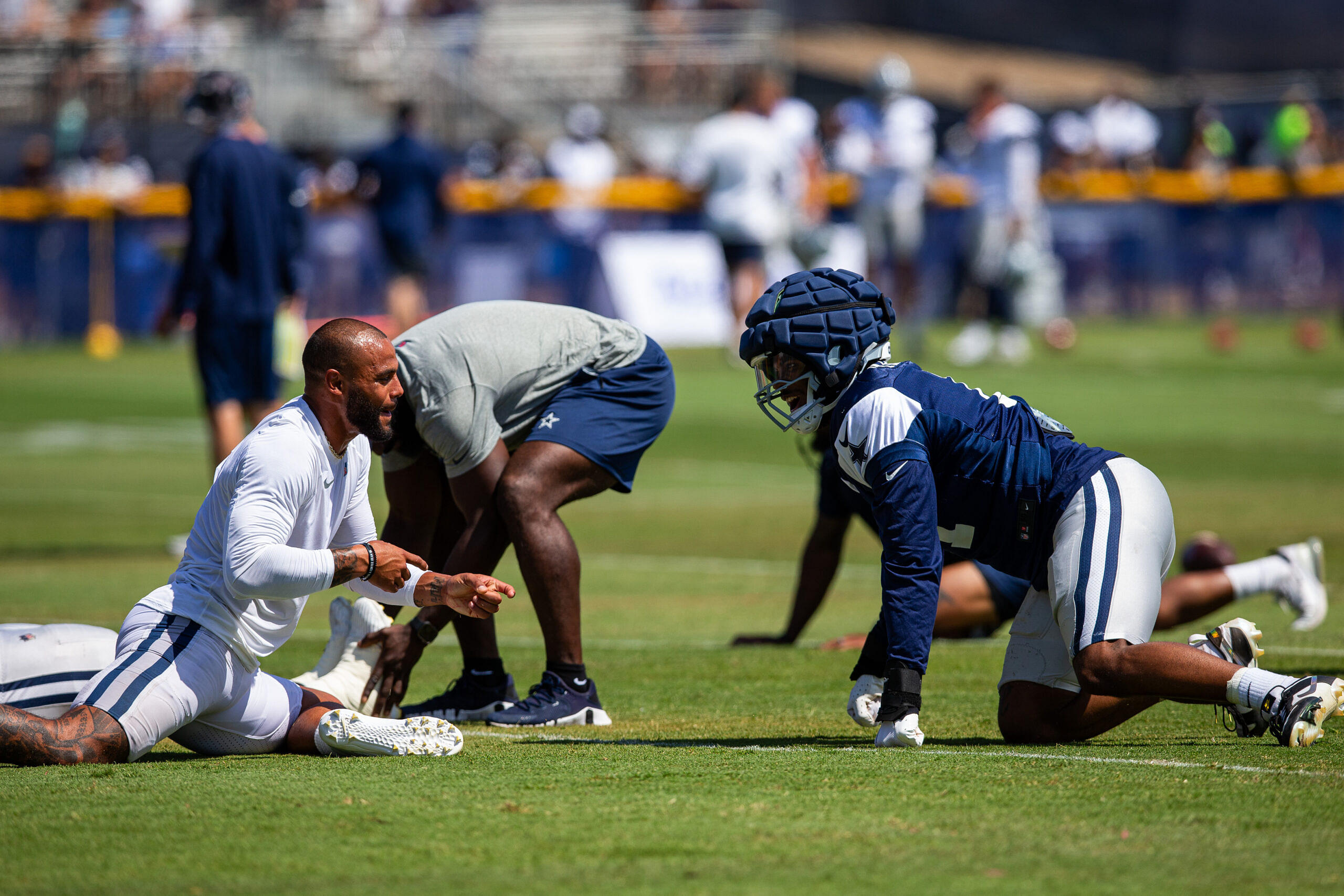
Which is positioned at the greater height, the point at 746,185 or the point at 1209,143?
the point at 1209,143

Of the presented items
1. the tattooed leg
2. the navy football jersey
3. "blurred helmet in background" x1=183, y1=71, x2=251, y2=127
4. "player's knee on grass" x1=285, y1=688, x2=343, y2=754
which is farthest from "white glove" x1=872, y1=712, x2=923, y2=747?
"blurred helmet in background" x1=183, y1=71, x2=251, y2=127

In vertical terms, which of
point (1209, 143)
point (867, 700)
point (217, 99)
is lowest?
point (867, 700)

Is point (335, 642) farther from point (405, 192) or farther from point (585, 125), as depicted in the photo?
point (585, 125)

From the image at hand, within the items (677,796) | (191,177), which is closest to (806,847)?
(677,796)

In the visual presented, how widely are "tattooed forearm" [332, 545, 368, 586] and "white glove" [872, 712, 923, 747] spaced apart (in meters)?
1.69

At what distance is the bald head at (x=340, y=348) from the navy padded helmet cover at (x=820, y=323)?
3.87 ft

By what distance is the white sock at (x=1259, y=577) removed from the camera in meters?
8.87

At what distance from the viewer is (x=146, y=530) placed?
13.5m

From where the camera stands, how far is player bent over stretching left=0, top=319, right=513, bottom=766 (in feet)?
18.1

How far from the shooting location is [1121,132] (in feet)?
104

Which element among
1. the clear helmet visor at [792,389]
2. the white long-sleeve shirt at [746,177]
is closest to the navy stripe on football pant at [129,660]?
the clear helmet visor at [792,389]

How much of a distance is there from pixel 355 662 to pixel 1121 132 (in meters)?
27.5

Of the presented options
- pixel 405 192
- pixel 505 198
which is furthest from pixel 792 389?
pixel 505 198

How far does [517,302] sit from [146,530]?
7.14 m
